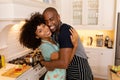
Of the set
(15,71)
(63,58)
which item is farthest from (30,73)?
(63,58)

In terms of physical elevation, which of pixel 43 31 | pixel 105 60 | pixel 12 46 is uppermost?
pixel 43 31

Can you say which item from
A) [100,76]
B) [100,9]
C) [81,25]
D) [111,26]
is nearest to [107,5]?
[100,9]

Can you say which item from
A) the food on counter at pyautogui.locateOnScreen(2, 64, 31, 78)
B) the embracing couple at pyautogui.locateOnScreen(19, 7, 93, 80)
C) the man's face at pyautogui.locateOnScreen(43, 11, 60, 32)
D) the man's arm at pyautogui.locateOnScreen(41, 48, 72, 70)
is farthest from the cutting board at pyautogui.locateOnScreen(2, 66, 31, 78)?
the man's face at pyautogui.locateOnScreen(43, 11, 60, 32)

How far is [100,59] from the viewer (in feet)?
10.6

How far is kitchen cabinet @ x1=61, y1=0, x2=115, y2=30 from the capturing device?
318 centimetres

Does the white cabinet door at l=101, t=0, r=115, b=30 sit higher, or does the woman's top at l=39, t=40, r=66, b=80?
the white cabinet door at l=101, t=0, r=115, b=30

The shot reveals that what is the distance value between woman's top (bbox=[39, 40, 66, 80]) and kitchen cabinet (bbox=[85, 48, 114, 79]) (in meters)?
1.96

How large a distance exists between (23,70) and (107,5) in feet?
7.57

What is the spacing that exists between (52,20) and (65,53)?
34 centimetres

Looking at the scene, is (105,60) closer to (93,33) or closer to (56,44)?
(93,33)

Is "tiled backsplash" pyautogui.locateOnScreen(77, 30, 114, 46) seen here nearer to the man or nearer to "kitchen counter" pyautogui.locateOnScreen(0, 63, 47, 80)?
"kitchen counter" pyautogui.locateOnScreen(0, 63, 47, 80)

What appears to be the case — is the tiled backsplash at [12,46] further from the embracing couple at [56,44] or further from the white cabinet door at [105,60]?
the white cabinet door at [105,60]

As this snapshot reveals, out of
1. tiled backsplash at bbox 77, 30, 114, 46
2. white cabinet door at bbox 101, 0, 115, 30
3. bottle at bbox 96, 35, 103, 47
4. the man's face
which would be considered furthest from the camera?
tiled backsplash at bbox 77, 30, 114, 46

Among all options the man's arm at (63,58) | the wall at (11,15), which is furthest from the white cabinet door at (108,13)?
the man's arm at (63,58)
